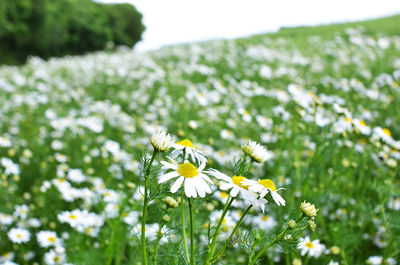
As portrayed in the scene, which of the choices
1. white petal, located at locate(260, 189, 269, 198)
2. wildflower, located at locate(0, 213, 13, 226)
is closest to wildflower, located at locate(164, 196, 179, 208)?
white petal, located at locate(260, 189, 269, 198)

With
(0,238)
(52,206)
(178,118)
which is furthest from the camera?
(178,118)

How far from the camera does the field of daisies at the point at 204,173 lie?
1.10 meters

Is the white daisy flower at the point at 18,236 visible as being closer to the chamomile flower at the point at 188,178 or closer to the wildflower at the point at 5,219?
the wildflower at the point at 5,219

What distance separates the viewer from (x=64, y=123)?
3631mm

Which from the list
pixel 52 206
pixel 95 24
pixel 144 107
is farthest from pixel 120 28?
pixel 52 206

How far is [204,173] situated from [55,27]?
813 inches

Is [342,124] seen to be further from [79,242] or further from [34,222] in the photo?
[34,222]

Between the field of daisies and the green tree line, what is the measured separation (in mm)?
14014

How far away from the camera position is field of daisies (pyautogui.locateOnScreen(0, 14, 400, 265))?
110 cm

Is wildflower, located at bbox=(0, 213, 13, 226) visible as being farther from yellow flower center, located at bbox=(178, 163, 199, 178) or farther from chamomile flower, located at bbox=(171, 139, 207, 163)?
yellow flower center, located at bbox=(178, 163, 199, 178)

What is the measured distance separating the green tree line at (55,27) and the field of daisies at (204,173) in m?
14.0

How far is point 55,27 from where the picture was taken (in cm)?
1952

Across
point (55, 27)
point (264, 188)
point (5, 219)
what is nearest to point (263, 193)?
point (264, 188)

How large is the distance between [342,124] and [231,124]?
144cm
